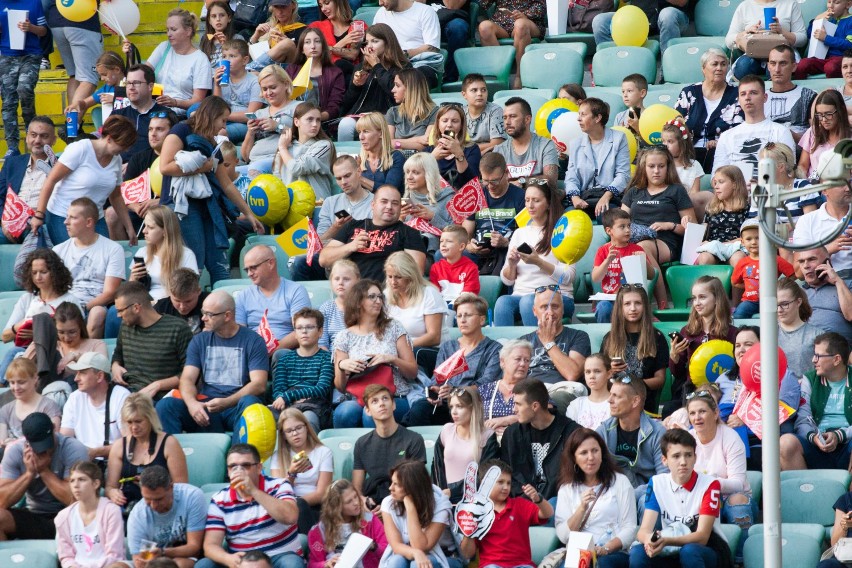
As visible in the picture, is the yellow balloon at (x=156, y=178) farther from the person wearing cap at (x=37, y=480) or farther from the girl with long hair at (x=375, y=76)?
the person wearing cap at (x=37, y=480)

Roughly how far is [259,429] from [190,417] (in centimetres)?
84

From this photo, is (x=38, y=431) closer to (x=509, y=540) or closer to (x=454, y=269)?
(x=509, y=540)

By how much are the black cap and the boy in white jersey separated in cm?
304

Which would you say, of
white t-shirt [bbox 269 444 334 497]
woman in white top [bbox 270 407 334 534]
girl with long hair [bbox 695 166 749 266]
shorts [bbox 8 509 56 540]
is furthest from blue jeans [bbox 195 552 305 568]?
girl with long hair [bbox 695 166 749 266]

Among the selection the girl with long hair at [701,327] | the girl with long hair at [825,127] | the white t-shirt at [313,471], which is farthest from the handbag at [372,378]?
the girl with long hair at [825,127]

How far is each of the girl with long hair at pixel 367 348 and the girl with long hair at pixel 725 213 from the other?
2.09 m

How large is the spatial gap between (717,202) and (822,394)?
1.87m

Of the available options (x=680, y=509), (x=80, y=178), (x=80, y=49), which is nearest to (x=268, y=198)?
(x=80, y=178)

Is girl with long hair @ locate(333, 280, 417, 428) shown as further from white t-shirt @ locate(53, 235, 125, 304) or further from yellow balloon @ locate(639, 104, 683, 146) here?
yellow balloon @ locate(639, 104, 683, 146)

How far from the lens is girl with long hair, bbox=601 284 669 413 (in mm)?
8875

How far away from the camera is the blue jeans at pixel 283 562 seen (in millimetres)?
7863

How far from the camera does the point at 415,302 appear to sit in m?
9.41

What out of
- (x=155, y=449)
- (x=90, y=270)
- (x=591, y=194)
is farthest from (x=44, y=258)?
(x=591, y=194)

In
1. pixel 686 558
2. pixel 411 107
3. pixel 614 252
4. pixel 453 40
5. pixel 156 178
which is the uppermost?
pixel 453 40
